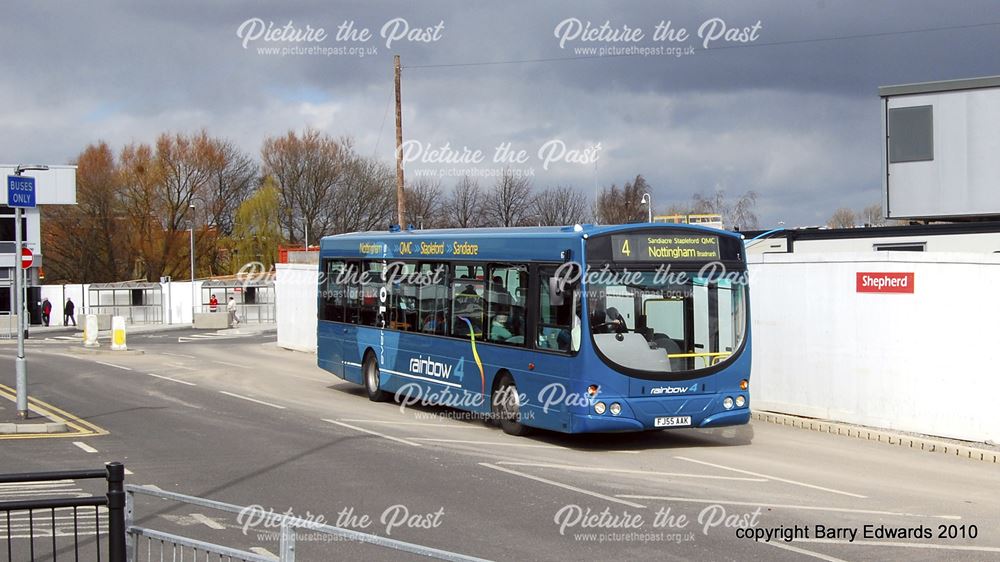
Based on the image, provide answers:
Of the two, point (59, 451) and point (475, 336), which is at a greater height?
point (475, 336)

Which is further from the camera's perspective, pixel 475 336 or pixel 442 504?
pixel 475 336

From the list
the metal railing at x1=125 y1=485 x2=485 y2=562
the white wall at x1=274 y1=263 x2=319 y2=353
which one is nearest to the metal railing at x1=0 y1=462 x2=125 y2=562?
the metal railing at x1=125 y1=485 x2=485 y2=562

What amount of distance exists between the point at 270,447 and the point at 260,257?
230 feet

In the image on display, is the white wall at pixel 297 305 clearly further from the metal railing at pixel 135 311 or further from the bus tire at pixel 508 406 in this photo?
the metal railing at pixel 135 311

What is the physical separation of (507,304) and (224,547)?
367 inches

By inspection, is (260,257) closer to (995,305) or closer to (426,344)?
(426,344)

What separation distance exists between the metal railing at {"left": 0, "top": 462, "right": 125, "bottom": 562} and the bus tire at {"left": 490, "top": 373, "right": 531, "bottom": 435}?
6.53 meters

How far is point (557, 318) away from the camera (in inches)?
571

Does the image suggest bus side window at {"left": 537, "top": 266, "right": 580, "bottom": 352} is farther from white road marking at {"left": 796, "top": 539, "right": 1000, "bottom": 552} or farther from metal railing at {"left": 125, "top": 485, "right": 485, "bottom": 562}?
metal railing at {"left": 125, "top": 485, "right": 485, "bottom": 562}

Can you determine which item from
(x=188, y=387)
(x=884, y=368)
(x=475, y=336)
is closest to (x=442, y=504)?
(x=475, y=336)

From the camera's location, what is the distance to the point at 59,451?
47.4 ft

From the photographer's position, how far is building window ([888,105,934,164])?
95.1 feet

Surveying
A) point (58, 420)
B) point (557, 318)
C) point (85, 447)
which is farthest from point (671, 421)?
point (58, 420)

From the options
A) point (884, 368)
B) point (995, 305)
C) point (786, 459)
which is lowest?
point (786, 459)
